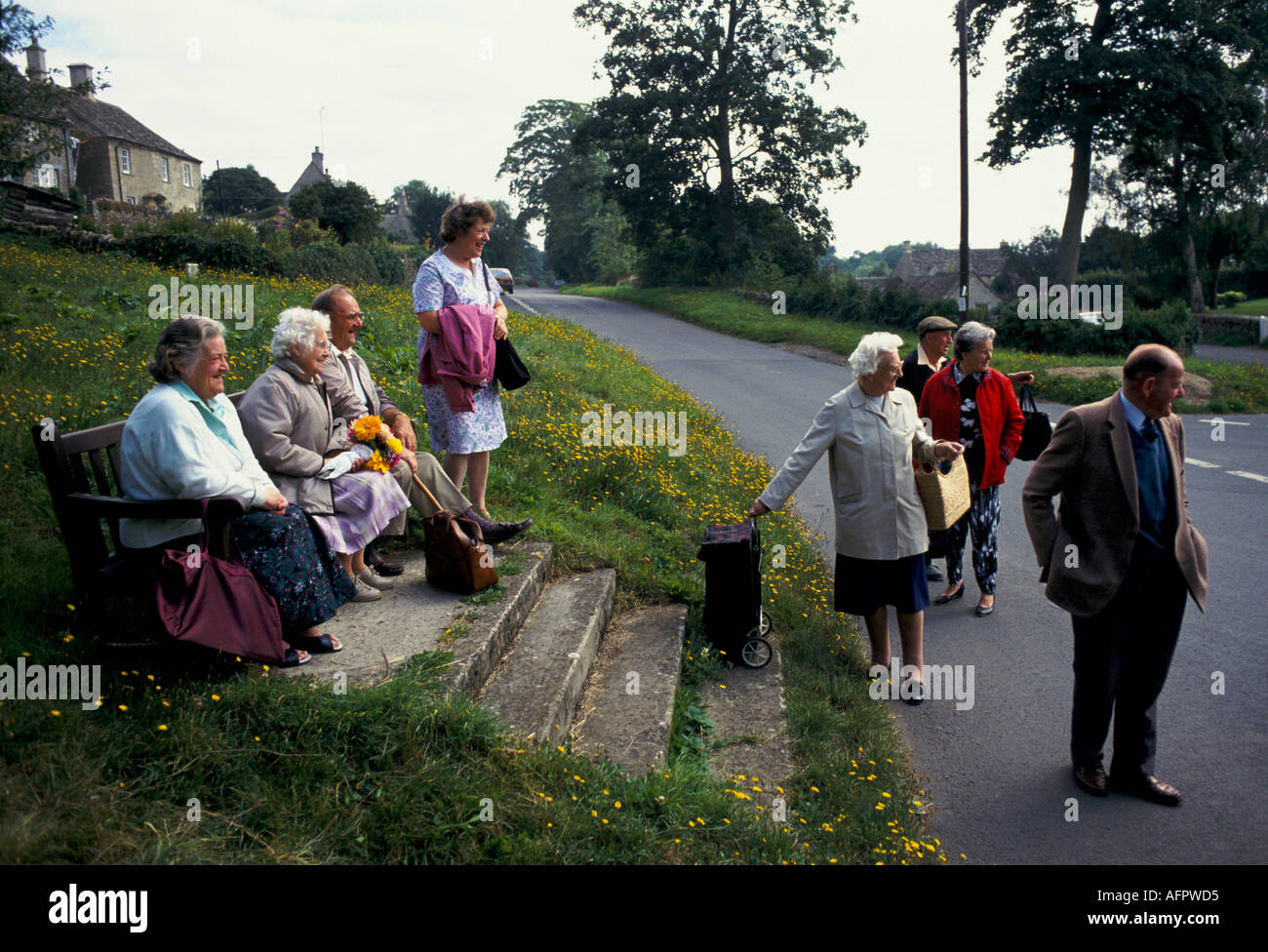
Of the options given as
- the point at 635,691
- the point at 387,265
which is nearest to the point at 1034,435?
the point at 635,691

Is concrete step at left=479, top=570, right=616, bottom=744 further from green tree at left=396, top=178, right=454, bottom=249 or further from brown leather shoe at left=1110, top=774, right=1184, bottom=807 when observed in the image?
green tree at left=396, top=178, right=454, bottom=249

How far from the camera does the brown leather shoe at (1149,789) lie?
4262 millimetres

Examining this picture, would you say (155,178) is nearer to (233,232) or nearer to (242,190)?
(242,190)

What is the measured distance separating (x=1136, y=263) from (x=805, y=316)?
27.1 metres

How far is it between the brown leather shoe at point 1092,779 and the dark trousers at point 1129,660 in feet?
0.16

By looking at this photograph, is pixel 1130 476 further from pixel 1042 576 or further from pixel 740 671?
pixel 740 671

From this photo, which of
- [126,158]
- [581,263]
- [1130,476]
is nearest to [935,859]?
[1130,476]

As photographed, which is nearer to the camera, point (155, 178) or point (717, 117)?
point (717, 117)

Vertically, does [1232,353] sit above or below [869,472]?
above

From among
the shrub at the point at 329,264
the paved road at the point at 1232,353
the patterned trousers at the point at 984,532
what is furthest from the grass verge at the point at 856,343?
the shrub at the point at 329,264

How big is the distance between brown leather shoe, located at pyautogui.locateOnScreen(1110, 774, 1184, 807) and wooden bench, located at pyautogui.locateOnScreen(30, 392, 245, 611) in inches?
171

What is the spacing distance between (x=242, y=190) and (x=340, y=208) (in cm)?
5180

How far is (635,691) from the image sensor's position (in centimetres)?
498

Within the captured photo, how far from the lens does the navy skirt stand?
529 cm
